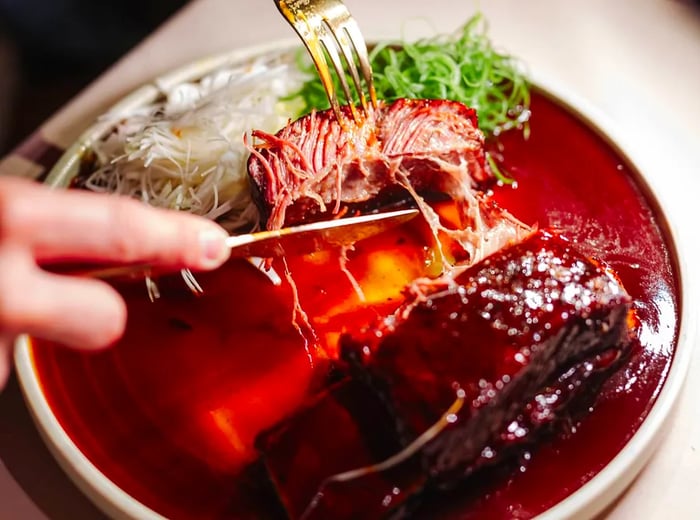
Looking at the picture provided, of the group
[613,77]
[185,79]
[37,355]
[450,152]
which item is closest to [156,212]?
[37,355]

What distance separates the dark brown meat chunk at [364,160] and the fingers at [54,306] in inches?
42.2

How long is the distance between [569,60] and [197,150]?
2101 mm

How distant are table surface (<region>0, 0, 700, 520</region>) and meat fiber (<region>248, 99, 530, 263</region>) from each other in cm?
72

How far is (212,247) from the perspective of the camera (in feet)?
5.68

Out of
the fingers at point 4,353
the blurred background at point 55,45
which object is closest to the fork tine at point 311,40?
the fingers at point 4,353

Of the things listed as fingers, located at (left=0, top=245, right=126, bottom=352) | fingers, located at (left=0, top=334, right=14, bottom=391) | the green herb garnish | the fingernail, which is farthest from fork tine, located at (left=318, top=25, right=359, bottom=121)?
fingers, located at (left=0, top=334, right=14, bottom=391)

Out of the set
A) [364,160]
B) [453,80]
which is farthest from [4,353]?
[453,80]

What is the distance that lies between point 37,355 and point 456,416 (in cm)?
144

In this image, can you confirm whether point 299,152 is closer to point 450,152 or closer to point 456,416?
point 450,152

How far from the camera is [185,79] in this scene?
340cm

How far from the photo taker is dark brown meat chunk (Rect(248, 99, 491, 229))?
8.68ft

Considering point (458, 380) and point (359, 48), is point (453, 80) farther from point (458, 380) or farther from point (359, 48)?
point (458, 380)

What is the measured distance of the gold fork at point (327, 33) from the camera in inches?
105

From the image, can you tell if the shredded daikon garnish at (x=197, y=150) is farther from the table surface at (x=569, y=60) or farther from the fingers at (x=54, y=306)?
the fingers at (x=54, y=306)
